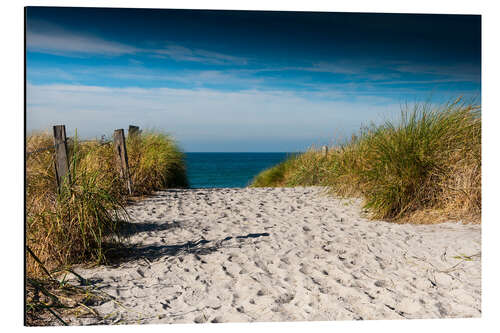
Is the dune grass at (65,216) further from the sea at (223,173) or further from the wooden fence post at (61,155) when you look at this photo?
the sea at (223,173)

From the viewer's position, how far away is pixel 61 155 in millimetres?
3238

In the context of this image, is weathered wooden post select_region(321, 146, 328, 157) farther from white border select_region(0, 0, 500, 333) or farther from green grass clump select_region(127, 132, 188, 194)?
white border select_region(0, 0, 500, 333)

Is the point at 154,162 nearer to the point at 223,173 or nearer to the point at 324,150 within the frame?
the point at 324,150

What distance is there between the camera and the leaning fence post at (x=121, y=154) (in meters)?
6.51

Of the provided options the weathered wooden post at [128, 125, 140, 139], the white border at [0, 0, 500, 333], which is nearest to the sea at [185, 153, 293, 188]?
the weathered wooden post at [128, 125, 140, 139]

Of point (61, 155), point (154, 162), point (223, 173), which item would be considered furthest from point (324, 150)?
point (223, 173)

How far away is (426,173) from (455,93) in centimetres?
94

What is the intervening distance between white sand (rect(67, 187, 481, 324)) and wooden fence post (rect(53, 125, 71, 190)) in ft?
2.49

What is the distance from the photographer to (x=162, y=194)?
22.7 ft

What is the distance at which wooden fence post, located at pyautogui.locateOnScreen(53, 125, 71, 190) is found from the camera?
316 cm

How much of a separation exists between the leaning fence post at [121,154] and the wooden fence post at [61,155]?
3119 millimetres

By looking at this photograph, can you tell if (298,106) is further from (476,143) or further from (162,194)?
(162,194)

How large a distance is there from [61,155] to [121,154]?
3.42 m
